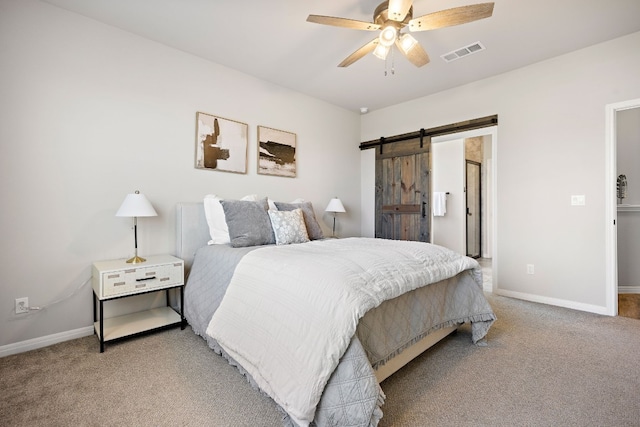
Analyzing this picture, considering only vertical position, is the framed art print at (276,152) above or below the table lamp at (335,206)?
above

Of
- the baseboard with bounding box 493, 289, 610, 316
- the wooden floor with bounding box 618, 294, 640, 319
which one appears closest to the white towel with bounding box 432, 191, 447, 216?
the baseboard with bounding box 493, 289, 610, 316

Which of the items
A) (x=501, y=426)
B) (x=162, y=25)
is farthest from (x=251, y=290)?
(x=162, y=25)

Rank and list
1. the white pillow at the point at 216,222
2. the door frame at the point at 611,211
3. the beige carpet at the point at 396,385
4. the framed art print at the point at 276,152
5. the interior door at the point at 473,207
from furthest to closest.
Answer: the interior door at the point at 473,207 < the framed art print at the point at 276,152 < the door frame at the point at 611,211 < the white pillow at the point at 216,222 < the beige carpet at the point at 396,385

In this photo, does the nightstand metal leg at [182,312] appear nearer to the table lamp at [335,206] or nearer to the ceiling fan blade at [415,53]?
the table lamp at [335,206]

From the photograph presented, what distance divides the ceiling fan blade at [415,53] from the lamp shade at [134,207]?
241cm

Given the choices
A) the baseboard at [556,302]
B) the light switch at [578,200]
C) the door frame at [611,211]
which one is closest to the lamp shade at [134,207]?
the baseboard at [556,302]

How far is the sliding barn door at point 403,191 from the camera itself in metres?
4.26

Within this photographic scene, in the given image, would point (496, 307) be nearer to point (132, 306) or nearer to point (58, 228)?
point (132, 306)

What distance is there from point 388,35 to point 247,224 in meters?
1.93

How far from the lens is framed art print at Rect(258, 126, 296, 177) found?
369 cm

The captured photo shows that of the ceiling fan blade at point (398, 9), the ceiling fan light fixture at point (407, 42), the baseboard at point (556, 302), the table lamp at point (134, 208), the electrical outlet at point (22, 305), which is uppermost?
the ceiling fan blade at point (398, 9)

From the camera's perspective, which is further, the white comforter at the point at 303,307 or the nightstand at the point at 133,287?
the nightstand at the point at 133,287

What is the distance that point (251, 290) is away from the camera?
5.86ft

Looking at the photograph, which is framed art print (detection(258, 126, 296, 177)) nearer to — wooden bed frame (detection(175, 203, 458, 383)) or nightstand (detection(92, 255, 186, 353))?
wooden bed frame (detection(175, 203, 458, 383))
